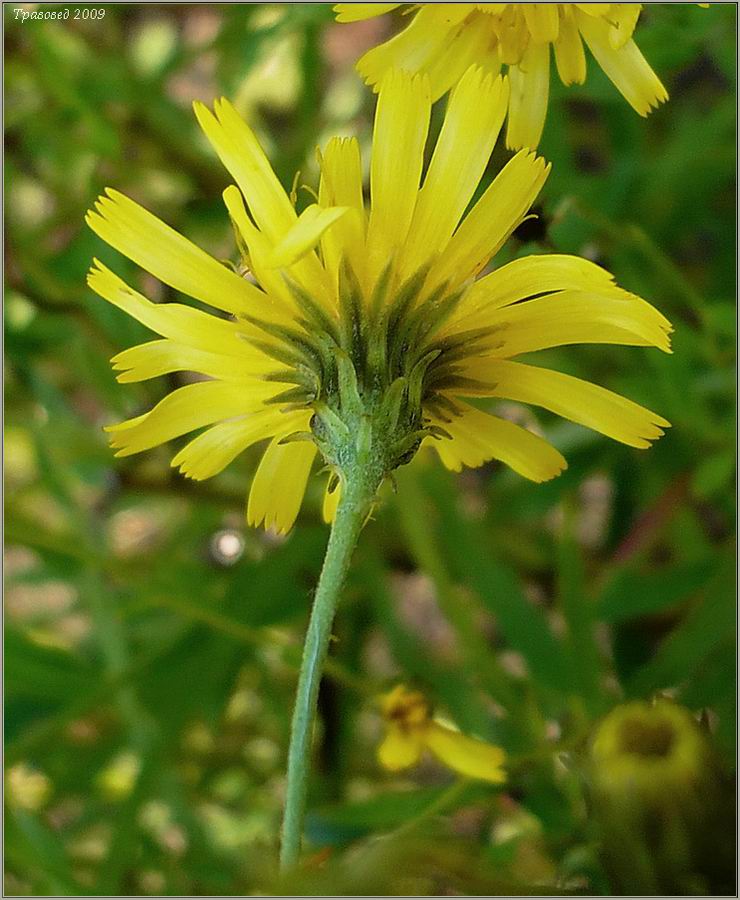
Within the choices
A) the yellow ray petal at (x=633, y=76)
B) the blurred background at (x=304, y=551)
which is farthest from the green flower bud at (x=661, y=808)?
the yellow ray petal at (x=633, y=76)

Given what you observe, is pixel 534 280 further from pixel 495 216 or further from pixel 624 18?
pixel 624 18

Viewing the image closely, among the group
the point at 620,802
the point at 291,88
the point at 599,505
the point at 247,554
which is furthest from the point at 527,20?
the point at 599,505

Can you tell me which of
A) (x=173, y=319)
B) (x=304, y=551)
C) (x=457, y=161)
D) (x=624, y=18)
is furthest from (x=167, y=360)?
(x=304, y=551)

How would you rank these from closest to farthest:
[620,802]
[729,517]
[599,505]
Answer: [620,802] < [729,517] < [599,505]

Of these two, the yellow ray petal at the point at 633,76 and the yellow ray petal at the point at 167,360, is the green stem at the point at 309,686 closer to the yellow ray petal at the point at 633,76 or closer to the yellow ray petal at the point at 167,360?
the yellow ray petal at the point at 167,360

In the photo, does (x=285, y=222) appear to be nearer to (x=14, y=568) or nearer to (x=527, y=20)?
(x=527, y=20)

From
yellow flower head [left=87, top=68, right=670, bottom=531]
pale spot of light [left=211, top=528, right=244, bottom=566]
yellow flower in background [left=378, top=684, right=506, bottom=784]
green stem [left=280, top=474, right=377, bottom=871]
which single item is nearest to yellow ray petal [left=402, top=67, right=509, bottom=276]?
yellow flower head [left=87, top=68, right=670, bottom=531]

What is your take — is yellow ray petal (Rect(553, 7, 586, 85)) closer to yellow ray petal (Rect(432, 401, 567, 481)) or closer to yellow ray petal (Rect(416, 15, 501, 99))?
yellow ray petal (Rect(416, 15, 501, 99))
